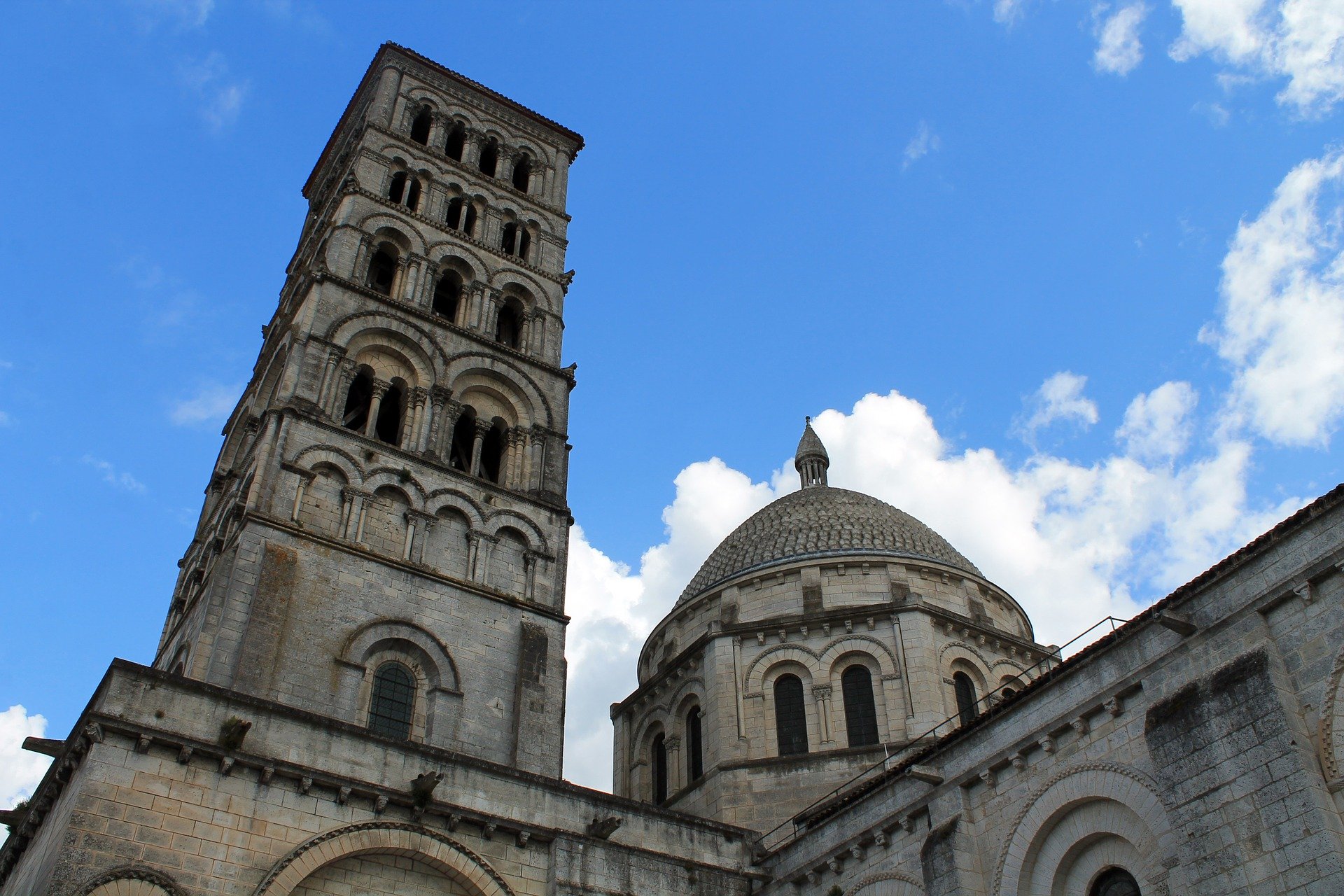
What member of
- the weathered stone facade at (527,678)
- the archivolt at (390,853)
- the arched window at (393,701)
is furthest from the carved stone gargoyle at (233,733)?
the arched window at (393,701)

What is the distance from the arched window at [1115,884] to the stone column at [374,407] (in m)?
18.4

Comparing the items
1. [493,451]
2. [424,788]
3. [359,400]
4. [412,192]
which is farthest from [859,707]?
[412,192]

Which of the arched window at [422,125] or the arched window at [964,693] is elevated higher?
the arched window at [422,125]

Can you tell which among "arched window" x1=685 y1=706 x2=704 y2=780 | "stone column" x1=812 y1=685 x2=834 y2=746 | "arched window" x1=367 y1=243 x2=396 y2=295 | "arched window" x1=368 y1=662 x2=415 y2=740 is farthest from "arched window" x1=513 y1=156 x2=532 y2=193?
"arched window" x1=368 y1=662 x2=415 y2=740

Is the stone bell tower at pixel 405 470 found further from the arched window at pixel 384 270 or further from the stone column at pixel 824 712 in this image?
the stone column at pixel 824 712

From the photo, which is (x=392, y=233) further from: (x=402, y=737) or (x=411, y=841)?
(x=411, y=841)

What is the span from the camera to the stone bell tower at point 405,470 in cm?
2389

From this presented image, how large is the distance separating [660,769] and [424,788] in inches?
635

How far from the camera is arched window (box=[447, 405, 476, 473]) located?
→ 1207 inches

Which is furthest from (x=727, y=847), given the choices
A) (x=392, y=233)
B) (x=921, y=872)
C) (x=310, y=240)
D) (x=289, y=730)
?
(x=310, y=240)

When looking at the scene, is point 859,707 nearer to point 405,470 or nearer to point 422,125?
point 405,470

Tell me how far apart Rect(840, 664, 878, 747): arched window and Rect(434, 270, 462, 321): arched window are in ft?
50.2

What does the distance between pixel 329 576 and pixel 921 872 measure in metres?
13.3

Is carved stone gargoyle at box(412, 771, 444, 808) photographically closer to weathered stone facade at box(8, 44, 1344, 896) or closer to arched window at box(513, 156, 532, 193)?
weathered stone facade at box(8, 44, 1344, 896)
